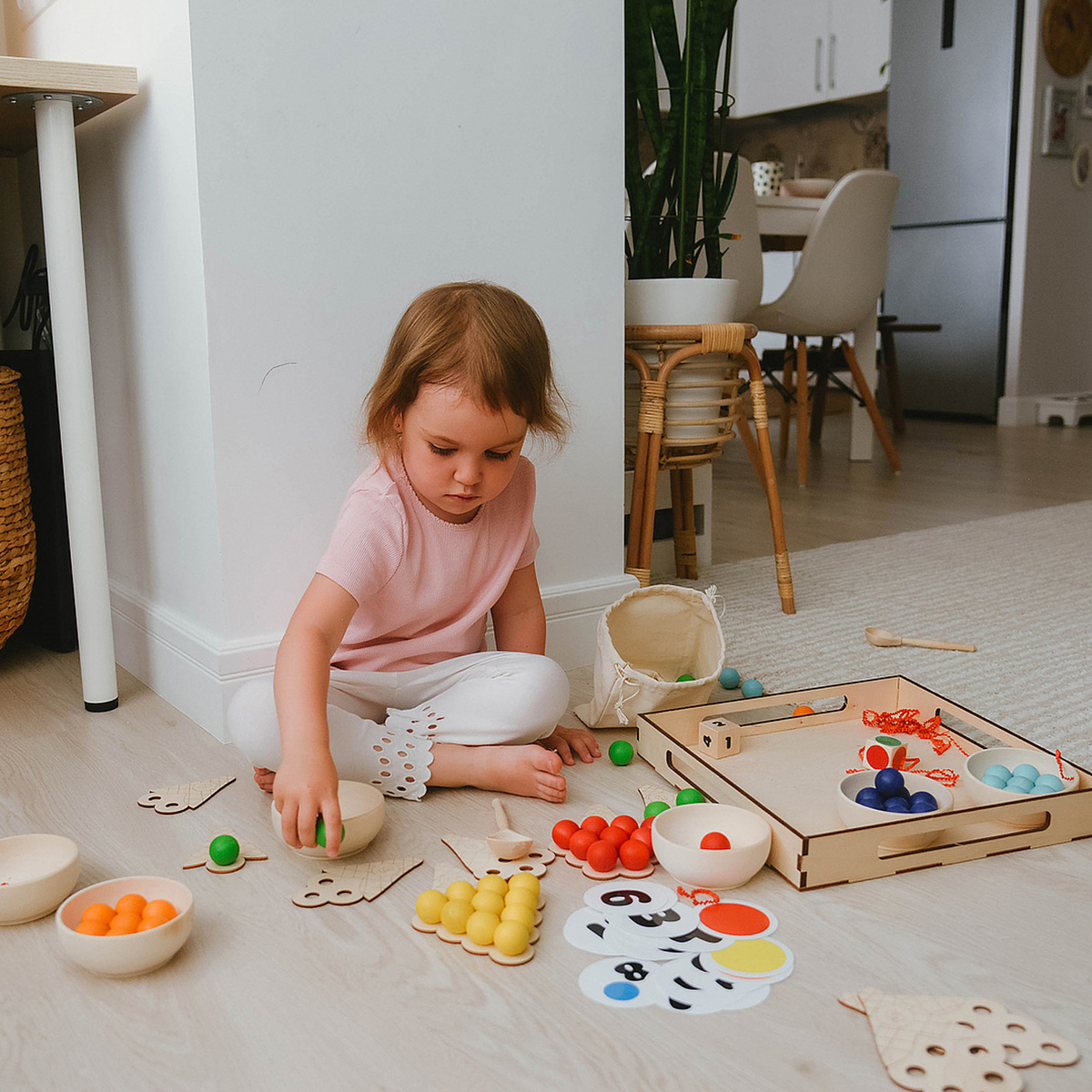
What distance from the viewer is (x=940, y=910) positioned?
2.98 ft

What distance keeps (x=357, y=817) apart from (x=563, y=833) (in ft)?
0.61

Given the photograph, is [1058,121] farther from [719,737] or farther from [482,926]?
[482,926]

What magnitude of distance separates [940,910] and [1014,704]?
1.86ft

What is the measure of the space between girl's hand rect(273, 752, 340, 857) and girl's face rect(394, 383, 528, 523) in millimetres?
326

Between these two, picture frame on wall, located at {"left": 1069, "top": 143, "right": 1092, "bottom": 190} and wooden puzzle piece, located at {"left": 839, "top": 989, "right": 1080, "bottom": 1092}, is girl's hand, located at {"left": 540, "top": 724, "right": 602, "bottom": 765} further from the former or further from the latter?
picture frame on wall, located at {"left": 1069, "top": 143, "right": 1092, "bottom": 190}

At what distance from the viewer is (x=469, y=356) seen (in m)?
1.12

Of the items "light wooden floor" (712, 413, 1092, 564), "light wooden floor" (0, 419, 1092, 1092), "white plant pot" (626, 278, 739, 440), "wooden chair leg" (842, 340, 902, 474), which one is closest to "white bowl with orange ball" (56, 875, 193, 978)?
"light wooden floor" (0, 419, 1092, 1092)

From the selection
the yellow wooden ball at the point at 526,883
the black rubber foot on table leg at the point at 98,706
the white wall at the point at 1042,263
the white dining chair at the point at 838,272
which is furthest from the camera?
the white wall at the point at 1042,263

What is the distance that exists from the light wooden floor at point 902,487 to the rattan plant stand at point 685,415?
0.42 m

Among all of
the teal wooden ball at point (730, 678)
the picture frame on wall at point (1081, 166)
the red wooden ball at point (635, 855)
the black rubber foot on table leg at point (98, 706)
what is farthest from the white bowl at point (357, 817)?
the picture frame on wall at point (1081, 166)

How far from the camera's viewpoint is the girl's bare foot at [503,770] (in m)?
1.13

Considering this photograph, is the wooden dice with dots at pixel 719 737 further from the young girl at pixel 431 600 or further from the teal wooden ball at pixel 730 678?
the teal wooden ball at pixel 730 678

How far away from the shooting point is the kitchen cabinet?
5.12 m

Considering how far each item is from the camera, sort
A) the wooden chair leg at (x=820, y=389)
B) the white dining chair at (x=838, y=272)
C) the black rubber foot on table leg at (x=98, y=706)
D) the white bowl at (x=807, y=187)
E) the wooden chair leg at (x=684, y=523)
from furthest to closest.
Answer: the white bowl at (x=807, y=187), the wooden chair leg at (x=820, y=389), the white dining chair at (x=838, y=272), the wooden chair leg at (x=684, y=523), the black rubber foot on table leg at (x=98, y=706)
